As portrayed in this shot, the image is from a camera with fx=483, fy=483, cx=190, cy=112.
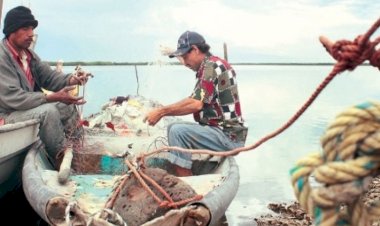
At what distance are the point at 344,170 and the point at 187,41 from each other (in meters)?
5.17

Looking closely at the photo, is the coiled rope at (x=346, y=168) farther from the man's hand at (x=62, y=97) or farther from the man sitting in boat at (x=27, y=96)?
the man's hand at (x=62, y=97)

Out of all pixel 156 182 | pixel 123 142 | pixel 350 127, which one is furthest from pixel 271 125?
pixel 350 127

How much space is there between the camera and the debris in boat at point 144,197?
398 cm

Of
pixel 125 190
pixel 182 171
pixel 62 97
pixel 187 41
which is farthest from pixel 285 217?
pixel 125 190

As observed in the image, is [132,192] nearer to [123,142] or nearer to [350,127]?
[350,127]

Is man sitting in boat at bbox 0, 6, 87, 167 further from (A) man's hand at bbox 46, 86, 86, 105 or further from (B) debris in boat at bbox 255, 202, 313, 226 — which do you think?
(B) debris in boat at bbox 255, 202, 313, 226

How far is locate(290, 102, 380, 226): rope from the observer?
1.38m

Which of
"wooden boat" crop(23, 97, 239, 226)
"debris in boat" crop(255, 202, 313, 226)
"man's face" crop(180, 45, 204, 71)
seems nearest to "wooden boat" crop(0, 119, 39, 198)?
"wooden boat" crop(23, 97, 239, 226)

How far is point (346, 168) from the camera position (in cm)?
137

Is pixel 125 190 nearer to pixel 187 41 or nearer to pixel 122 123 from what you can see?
pixel 187 41

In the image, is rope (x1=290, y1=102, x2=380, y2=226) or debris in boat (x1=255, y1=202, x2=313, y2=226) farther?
debris in boat (x1=255, y1=202, x2=313, y2=226)

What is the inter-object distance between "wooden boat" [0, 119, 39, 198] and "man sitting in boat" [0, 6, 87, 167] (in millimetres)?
246

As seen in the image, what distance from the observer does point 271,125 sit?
32.5 metres

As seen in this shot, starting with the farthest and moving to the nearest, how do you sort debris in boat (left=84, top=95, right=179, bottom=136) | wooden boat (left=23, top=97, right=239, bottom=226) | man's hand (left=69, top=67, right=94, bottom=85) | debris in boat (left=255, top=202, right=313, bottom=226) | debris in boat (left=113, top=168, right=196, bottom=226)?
debris in boat (left=255, top=202, right=313, bottom=226), debris in boat (left=84, top=95, right=179, bottom=136), man's hand (left=69, top=67, right=94, bottom=85), debris in boat (left=113, top=168, right=196, bottom=226), wooden boat (left=23, top=97, right=239, bottom=226)
